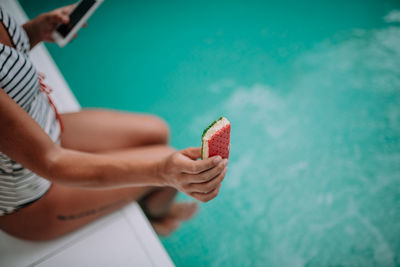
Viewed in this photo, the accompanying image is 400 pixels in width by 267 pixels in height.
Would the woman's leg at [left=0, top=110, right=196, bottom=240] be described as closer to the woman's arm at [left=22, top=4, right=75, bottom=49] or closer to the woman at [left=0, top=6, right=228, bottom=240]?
the woman at [left=0, top=6, right=228, bottom=240]

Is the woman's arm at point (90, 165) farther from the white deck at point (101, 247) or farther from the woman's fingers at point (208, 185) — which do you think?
the white deck at point (101, 247)

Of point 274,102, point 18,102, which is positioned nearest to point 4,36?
point 18,102

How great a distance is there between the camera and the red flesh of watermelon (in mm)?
426

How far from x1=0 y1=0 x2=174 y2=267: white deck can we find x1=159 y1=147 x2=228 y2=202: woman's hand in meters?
0.30

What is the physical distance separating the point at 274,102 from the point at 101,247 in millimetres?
1137

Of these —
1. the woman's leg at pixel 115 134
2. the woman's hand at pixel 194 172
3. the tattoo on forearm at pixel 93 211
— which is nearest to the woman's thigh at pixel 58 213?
the tattoo on forearm at pixel 93 211

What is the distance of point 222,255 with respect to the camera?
3.57 feet

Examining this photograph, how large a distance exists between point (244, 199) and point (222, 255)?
0.28 meters

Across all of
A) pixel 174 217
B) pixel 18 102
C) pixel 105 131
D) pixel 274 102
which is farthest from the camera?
pixel 274 102

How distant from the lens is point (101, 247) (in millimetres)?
Answer: 679

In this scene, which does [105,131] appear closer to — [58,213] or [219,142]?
[58,213]

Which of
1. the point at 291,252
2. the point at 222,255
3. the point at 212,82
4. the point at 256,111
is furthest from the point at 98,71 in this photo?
the point at 291,252

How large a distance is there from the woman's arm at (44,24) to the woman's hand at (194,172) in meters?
0.71

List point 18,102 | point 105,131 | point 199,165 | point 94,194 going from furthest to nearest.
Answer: point 105,131 → point 94,194 → point 18,102 → point 199,165
